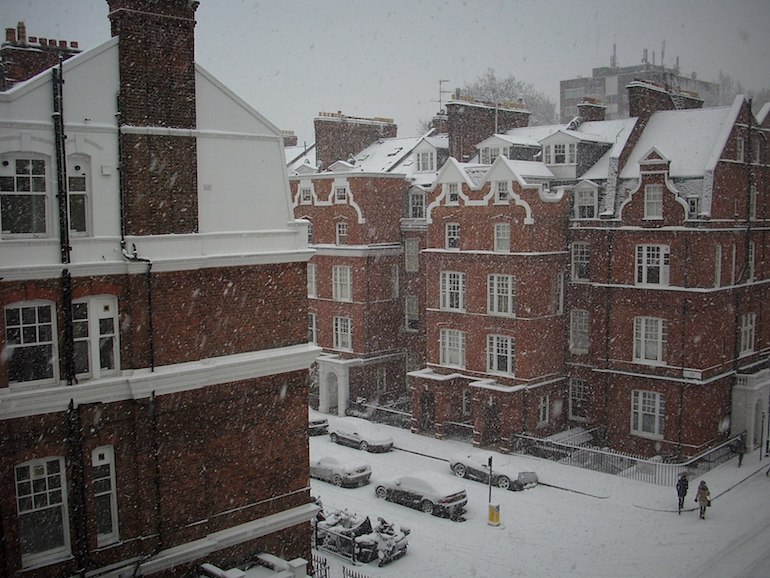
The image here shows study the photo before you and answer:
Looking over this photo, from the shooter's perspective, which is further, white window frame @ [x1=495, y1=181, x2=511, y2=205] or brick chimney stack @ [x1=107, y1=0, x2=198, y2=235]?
white window frame @ [x1=495, y1=181, x2=511, y2=205]

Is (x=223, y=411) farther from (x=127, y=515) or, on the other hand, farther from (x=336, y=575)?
(x=336, y=575)

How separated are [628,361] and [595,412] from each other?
3186 mm

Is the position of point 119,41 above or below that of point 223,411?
above

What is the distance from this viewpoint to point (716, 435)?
3478 centimetres

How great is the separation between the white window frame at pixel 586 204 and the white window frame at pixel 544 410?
903 centimetres

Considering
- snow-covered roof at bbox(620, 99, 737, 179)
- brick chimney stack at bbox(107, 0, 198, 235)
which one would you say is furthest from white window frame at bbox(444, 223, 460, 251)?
brick chimney stack at bbox(107, 0, 198, 235)

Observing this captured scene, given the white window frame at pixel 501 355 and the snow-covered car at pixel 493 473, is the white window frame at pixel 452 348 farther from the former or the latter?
the snow-covered car at pixel 493 473

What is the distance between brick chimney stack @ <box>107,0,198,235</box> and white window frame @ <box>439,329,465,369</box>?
22.9m

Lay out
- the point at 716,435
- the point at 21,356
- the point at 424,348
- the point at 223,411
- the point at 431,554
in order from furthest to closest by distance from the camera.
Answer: the point at 424,348 < the point at 716,435 < the point at 431,554 < the point at 223,411 < the point at 21,356

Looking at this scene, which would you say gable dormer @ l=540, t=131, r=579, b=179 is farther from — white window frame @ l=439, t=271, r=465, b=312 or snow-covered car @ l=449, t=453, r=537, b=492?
snow-covered car @ l=449, t=453, r=537, b=492

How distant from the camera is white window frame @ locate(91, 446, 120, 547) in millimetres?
16250

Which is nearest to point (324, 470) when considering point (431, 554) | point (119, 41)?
point (431, 554)

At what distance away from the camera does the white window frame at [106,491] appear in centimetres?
1625

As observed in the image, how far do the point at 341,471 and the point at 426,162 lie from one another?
20.8m
